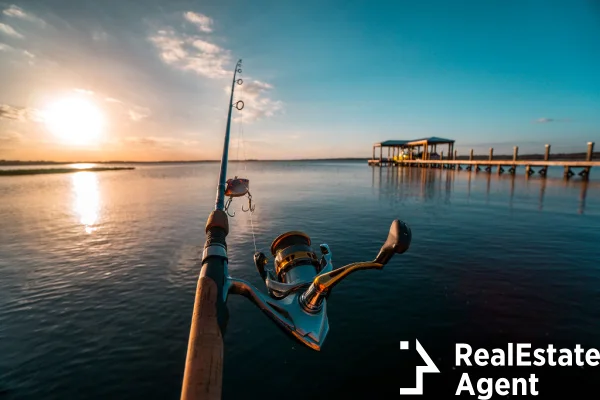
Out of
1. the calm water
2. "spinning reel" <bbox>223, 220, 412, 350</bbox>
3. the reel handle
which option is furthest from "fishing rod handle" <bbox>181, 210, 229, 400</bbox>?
the calm water

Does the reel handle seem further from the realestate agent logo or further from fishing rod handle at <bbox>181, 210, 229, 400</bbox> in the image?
the realestate agent logo

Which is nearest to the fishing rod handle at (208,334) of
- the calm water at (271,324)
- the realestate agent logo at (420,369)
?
the calm water at (271,324)

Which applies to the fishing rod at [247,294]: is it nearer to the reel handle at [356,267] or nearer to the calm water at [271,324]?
the reel handle at [356,267]

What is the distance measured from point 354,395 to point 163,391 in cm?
297

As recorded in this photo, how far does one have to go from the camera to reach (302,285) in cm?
412

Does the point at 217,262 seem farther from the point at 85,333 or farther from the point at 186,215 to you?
the point at 186,215

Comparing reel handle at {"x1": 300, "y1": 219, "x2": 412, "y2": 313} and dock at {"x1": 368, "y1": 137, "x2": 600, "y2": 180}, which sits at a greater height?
dock at {"x1": 368, "y1": 137, "x2": 600, "y2": 180}

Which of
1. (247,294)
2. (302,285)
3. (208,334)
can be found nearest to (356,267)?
(247,294)

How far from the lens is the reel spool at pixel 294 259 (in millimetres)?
4556

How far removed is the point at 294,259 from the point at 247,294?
7.04 feet

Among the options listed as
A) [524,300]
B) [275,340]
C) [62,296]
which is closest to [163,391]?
[275,340]

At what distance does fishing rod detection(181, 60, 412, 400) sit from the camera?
183cm

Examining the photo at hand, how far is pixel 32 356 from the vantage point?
17.9 feet

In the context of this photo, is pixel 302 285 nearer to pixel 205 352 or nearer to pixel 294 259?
pixel 294 259
